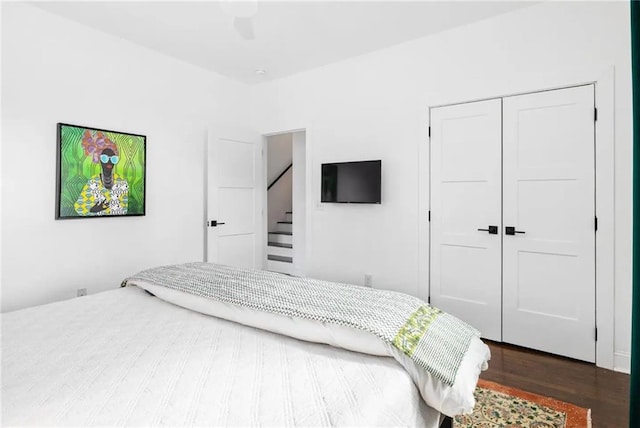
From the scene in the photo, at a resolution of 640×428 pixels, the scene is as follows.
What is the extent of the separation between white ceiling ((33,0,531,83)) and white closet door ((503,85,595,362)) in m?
0.94

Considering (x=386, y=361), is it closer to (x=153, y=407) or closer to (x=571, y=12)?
(x=153, y=407)

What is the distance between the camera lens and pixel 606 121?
8.21 ft

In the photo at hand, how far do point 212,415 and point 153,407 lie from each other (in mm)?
175

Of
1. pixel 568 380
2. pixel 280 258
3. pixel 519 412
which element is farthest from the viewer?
pixel 280 258

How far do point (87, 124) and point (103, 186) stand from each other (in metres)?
0.56

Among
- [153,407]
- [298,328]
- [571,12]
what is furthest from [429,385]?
[571,12]

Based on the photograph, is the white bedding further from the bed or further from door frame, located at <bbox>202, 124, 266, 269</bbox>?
door frame, located at <bbox>202, 124, 266, 269</bbox>

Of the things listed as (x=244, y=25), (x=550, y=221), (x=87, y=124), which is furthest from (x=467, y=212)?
(x=87, y=124)

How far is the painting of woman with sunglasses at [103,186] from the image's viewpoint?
10.2 feet

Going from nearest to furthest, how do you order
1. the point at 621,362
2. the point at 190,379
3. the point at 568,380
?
the point at 190,379
the point at 568,380
the point at 621,362

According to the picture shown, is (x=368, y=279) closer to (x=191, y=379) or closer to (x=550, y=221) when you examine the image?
(x=550, y=221)

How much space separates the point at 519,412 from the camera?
1.93m

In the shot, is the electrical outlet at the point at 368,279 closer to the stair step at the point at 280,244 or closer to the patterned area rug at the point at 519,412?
the patterned area rug at the point at 519,412

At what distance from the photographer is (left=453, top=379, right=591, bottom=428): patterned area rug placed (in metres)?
1.83
